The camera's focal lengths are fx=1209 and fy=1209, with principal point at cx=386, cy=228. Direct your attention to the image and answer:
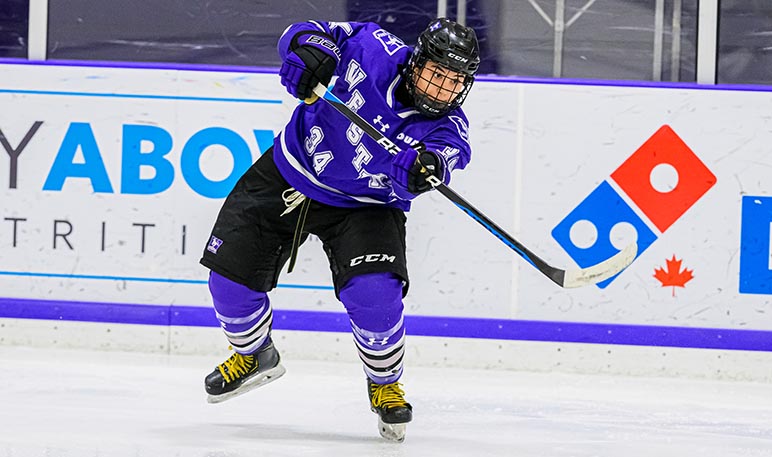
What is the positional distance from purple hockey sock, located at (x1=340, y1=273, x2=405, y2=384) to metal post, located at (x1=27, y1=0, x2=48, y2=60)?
2.04 metres

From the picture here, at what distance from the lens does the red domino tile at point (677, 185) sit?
407cm

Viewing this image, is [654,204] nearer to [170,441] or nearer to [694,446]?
[694,446]

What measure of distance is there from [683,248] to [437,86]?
5.54 ft

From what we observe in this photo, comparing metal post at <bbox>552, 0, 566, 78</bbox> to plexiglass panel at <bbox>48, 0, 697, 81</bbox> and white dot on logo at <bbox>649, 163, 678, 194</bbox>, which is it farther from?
white dot on logo at <bbox>649, 163, 678, 194</bbox>

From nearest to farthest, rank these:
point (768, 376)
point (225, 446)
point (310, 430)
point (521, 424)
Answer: point (225, 446) → point (310, 430) → point (521, 424) → point (768, 376)

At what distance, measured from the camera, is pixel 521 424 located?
10.4ft

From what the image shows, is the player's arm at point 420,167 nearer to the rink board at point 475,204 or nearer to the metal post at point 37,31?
the rink board at point 475,204

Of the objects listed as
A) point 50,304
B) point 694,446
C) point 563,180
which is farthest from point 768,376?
point 50,304

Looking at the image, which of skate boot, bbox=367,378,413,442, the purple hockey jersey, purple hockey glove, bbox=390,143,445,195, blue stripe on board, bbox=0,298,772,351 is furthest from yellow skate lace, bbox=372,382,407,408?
blue stripe on board, bbox=0,298,772,351

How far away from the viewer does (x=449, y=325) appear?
13.4 ft

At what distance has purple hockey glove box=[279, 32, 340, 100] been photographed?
275 centimetres

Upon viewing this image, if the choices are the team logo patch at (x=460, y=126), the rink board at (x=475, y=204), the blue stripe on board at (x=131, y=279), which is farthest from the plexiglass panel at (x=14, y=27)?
the team logo patch at (x=460, y=126)

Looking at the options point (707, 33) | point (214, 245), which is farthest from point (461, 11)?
point (214, 245)

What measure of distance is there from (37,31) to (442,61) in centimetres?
222
